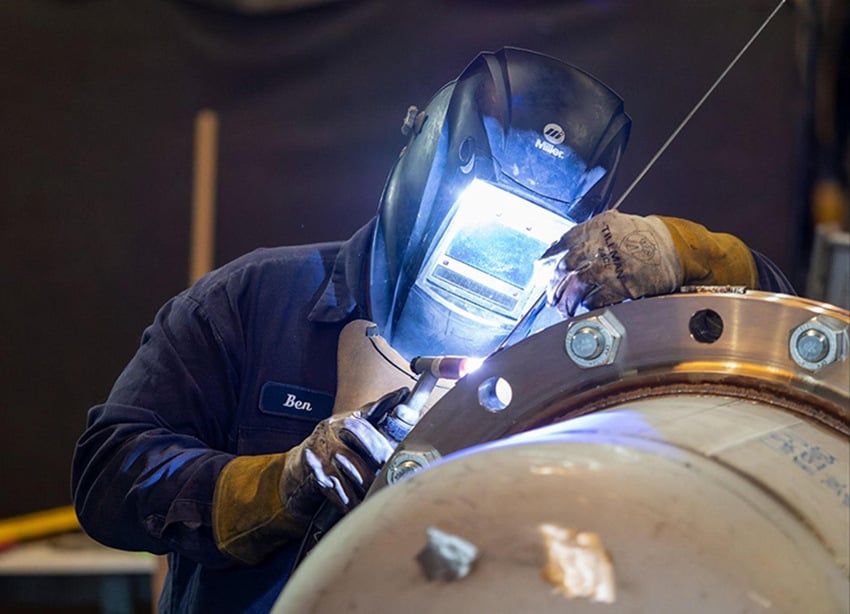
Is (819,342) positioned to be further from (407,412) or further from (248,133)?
(248,133)

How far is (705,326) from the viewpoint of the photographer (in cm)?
90

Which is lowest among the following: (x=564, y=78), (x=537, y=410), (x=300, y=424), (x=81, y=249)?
(x=81, y=249)

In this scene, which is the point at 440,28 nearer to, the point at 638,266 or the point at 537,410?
the point at 638,266

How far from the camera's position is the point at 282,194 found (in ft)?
9.10

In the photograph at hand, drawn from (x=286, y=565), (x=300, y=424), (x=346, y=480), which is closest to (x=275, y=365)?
(x=300, y=424)

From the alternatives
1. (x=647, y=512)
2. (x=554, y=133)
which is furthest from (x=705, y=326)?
(x=554, y=133)

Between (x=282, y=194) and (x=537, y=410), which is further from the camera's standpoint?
(x=282, y=194)

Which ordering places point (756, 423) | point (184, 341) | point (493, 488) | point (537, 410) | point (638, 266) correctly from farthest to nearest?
point (184, 341) < point (638, 266) < point (537, 410) < point (756, 423) < point (493, 488)

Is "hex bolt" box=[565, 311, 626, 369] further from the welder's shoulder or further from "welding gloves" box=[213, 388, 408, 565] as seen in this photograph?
the welder's shoulder

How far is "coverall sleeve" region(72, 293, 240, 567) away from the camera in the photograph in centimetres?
136

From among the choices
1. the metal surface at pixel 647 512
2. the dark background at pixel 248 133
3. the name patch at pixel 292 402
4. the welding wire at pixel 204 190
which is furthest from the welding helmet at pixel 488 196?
the welding wire at pixel 204 190

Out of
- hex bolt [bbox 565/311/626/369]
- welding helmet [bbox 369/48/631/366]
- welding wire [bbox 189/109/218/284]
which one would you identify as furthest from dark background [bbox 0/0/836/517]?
hex bolt [bbox 565/311/626/369]

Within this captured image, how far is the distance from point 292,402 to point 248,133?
139cm

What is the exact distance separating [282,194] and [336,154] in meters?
0.16
